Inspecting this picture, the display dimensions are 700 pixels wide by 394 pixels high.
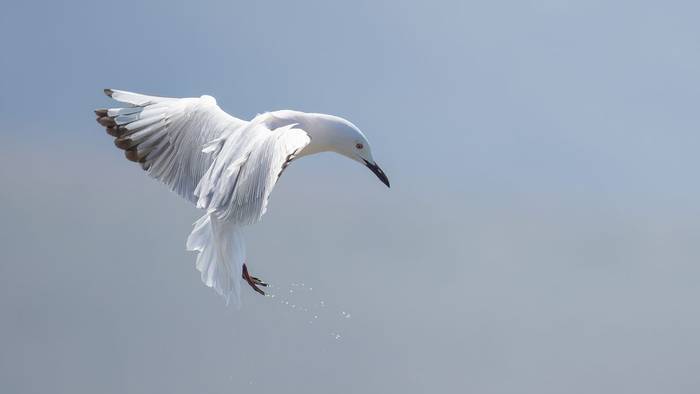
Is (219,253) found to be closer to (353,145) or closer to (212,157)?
(212,157)

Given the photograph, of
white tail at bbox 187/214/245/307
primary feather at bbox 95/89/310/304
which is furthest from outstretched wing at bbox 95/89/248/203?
white tail at bbox 187/214/245/307

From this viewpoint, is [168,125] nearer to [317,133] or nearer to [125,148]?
[125,148]

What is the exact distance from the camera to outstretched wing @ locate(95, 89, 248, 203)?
25.4 ft

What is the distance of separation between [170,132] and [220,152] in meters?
0.77

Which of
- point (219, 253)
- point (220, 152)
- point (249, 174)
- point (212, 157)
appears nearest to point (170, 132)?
point (212, 157)

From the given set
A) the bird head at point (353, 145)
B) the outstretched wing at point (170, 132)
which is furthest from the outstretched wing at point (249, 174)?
the bird head at point (353, 145)

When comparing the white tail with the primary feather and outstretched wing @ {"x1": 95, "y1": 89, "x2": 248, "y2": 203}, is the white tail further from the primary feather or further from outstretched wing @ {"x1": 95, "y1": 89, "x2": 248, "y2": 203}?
outstretched wing @ {"x1": 95, "y1": 89, "x2": 248, "y2": 203}

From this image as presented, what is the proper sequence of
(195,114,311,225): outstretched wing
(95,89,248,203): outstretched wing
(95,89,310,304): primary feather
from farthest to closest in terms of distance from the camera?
1. (95,89,248,203): outstretched wing
2. (95,89,310,304): primary feather
3. (195,114,311,225): outstretched wing

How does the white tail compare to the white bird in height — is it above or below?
below

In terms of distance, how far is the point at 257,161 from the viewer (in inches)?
255

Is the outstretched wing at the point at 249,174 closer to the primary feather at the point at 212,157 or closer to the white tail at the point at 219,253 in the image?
the primary feather at the point at 212,157

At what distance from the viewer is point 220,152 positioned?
7332 millimetres

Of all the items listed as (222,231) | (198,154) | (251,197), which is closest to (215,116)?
(198,154)

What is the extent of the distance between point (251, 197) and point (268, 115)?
114cm
